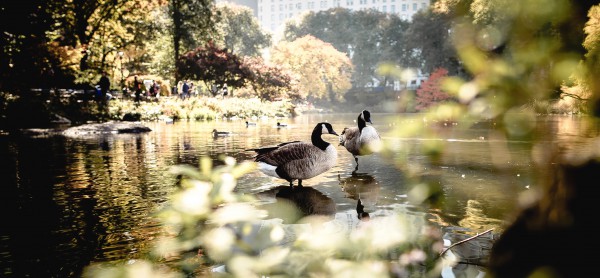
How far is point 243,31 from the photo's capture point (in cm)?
8375

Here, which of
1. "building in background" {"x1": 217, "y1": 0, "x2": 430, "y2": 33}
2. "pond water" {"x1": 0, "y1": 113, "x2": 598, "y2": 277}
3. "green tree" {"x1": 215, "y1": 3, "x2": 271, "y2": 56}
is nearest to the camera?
"pond water" {"x1": 0, "y1": 113, "x2": 598, "y2": 277}

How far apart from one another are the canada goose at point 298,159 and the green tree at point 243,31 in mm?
75062

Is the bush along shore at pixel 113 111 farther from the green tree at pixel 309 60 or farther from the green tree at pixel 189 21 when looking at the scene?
the green tree at pixel 309 60

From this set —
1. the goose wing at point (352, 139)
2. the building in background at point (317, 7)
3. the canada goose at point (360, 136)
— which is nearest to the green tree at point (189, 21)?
the goose wing at point (352, 139)

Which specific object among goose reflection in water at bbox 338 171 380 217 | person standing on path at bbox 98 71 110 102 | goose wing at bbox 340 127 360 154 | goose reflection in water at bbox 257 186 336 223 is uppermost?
person standing on path at bbox 98 71 110 102

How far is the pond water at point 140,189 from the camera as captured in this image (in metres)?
3.91

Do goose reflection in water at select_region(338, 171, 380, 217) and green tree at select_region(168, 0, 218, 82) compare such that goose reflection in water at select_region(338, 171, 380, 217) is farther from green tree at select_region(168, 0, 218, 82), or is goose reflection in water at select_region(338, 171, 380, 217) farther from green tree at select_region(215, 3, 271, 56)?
green tree at select_region(215, 3, 271, 56)

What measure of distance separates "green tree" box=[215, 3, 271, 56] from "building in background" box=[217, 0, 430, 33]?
122ft

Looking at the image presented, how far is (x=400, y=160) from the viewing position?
35.1ft

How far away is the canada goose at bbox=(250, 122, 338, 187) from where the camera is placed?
6566 millimetres

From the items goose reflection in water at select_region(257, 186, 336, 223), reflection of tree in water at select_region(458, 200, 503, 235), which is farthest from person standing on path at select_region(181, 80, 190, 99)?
reflection of tree in water at select_region(458, 200, 503, 235)

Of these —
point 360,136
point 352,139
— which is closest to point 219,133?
point 352,139

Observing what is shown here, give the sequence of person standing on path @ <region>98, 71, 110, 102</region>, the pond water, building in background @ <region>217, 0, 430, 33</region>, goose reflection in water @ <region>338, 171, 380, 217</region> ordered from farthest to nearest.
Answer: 1. building in background @ <region>217, 0, 430, 33</region>
2. person standing on path @ <region>98, 71, 110, 102</region>
3. goose reflection in water @ <region>338, 171, 380, 217</region>
4. the pond water

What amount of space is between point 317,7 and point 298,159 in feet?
465
